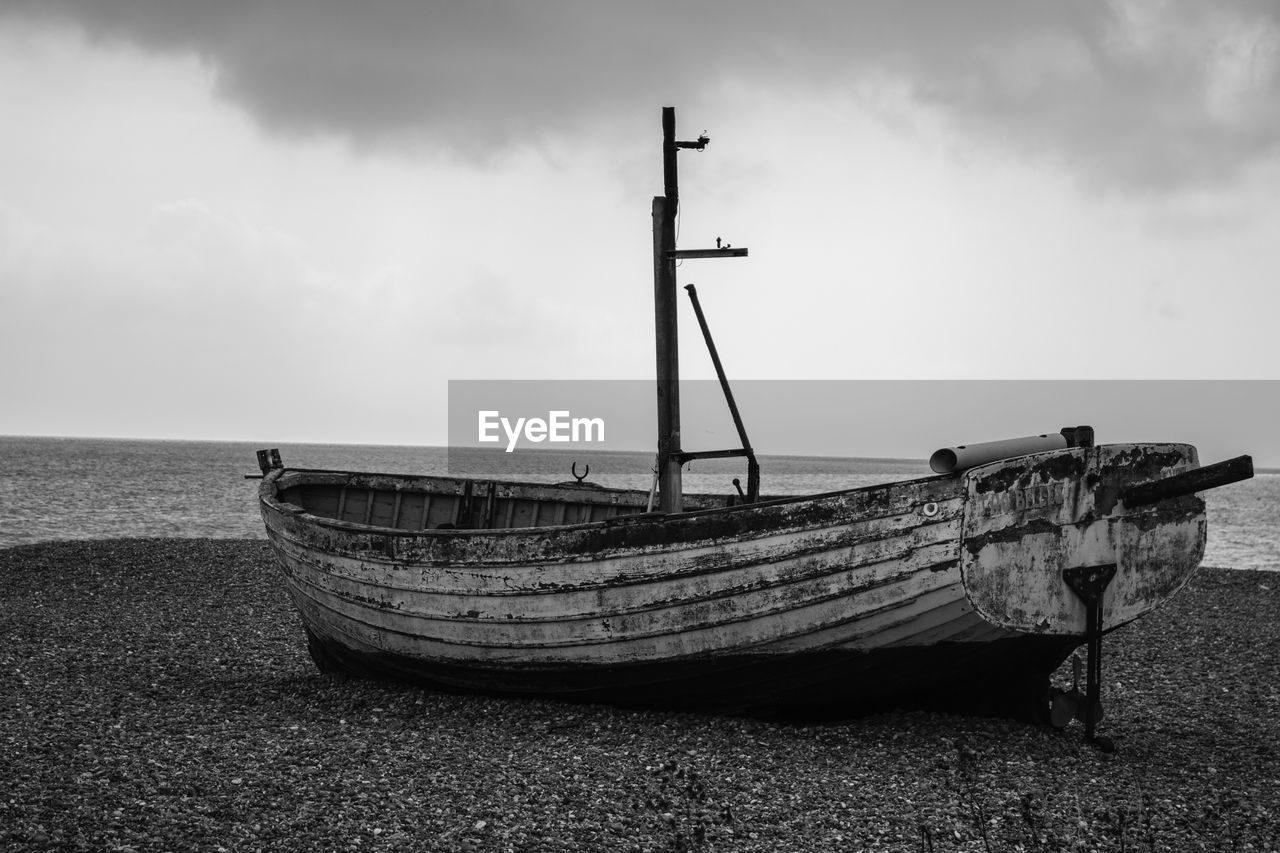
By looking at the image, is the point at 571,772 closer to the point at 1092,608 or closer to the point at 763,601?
the point at 763,601

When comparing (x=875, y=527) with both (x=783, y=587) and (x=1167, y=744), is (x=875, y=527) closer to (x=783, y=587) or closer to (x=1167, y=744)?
(x=783, y=587)

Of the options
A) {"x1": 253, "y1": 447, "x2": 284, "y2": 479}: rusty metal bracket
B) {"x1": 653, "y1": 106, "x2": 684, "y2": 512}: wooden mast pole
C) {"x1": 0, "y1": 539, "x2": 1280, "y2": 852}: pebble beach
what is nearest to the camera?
{"x1": 0, "y1": 539, "x2": 1280, "y2": 852}: pebble beach

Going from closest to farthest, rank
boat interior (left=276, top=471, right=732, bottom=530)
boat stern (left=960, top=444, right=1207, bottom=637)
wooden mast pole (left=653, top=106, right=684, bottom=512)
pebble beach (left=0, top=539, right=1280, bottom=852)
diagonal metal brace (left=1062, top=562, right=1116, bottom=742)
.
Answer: pebble beach (left=0, top=539, right=1280, bottom=852), boat stern (left=960, top=444, right=1207, bottom=637), diagonal metal brace (left=1062, top=562, right=1116, bottom=742), wooden mast pole (left=653, top=106, right=684, bottom=512), boat interior (left=276, top=471, right=732, bottom=530)

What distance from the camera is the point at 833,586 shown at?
7.48 metres

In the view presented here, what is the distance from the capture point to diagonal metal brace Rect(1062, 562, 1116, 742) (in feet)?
25.2

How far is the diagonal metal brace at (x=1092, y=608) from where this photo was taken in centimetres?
768

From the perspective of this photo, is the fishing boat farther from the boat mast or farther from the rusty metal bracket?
the rusty metal bracket

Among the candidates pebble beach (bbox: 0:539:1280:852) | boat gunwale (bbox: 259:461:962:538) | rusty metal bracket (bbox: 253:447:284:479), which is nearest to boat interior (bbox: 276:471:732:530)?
boat gunwale (bbox: 259:461:962:538)

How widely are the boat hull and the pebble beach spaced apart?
0.37 m

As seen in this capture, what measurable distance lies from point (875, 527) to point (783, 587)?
2.69 feet

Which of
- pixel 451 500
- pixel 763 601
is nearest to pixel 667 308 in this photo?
pixel 763 601

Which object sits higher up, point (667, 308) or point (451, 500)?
point (667, 308)

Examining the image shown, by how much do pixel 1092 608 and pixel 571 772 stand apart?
4.09 m

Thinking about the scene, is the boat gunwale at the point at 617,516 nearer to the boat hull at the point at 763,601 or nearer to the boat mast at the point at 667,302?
the boat hull at the point at 763,601
